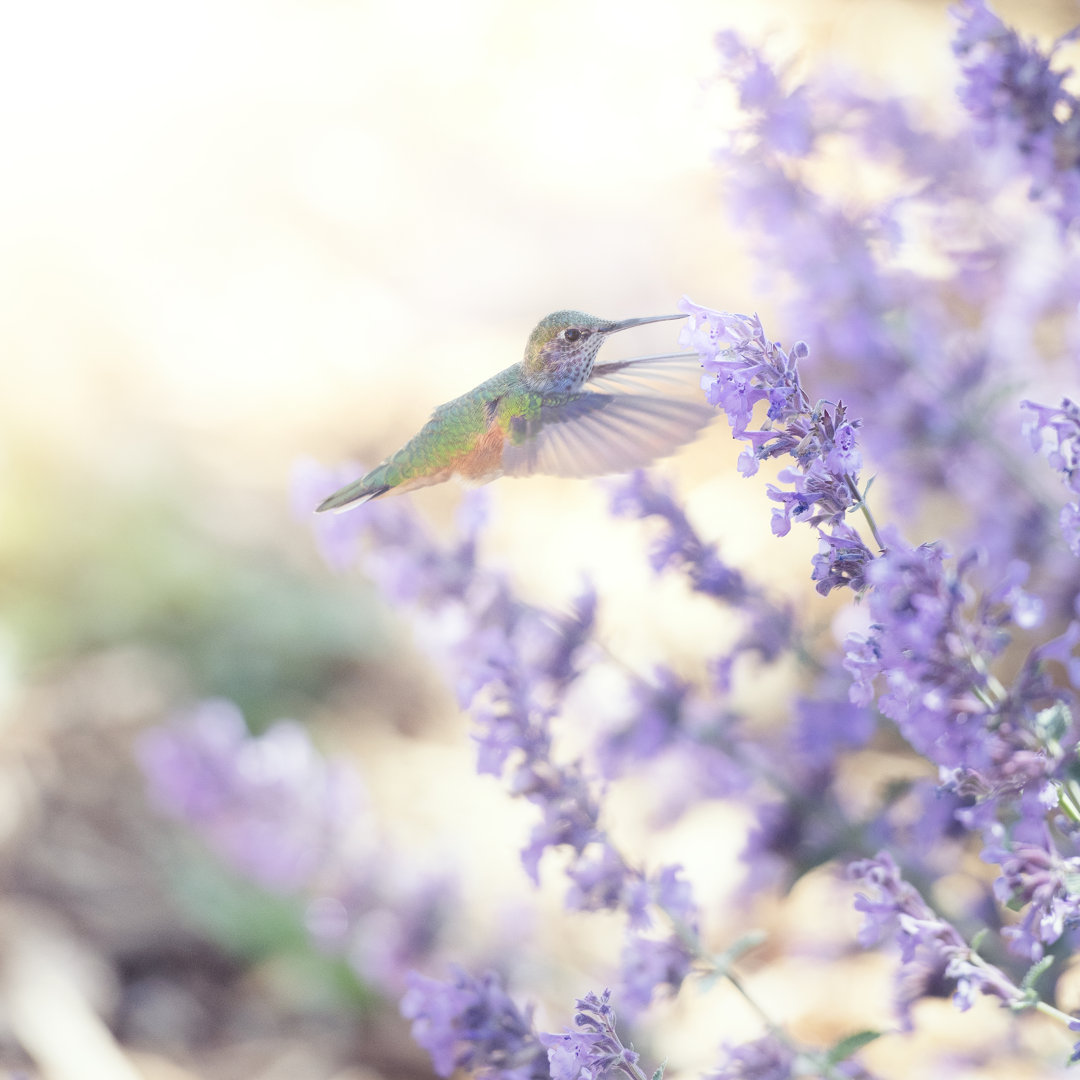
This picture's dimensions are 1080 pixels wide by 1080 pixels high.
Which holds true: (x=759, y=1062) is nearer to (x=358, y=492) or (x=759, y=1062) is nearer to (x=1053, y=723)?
(x=1053, y=723)

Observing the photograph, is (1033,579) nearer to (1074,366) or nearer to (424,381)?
(1074,366)

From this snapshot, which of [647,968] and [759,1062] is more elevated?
[647,968]

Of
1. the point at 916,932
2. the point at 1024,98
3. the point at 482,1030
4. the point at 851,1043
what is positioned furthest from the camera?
the point at 1024,98

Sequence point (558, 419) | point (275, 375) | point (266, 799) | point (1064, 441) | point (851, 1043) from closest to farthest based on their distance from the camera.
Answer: point (1064, 441) < point (851, 1043) < point (558, 419) < point (266, 799) < point (275, 375)

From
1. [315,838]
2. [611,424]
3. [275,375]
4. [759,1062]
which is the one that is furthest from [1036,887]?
[275,375]

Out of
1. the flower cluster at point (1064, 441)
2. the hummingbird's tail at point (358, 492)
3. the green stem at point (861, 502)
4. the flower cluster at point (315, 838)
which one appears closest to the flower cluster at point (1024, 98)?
the flower cluster at point (1064, 441)

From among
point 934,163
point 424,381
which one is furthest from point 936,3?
point 934,163

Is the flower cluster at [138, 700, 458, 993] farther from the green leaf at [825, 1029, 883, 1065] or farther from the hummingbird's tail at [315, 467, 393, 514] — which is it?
the green leaf at [825, 1029, 883, 1065]
